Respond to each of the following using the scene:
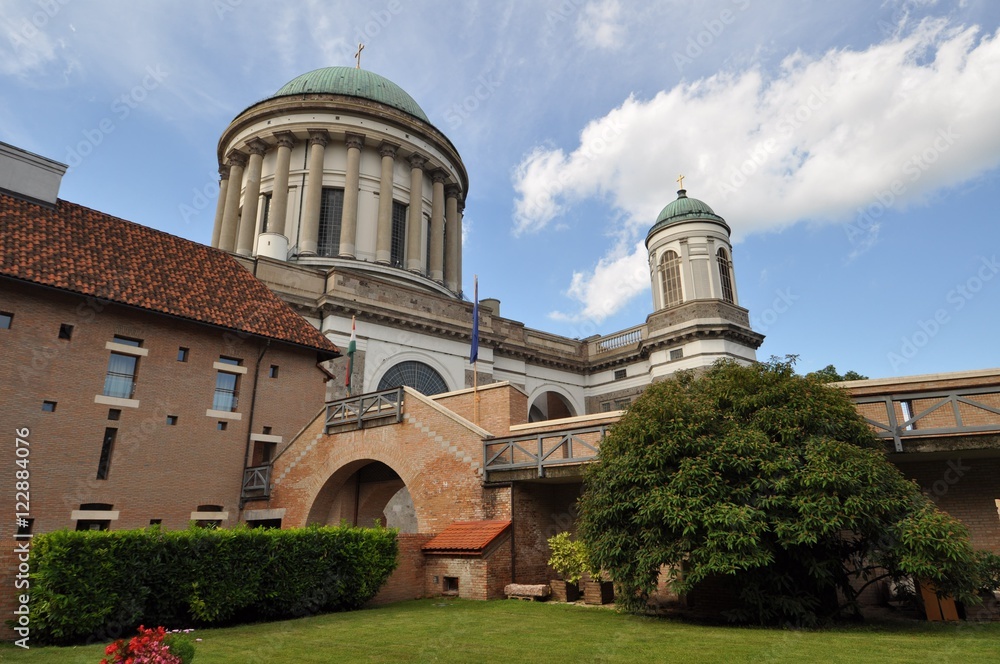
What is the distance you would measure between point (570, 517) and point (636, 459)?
616 cm

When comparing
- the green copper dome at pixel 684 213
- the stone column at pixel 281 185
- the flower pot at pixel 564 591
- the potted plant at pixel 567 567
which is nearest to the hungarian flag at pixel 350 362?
the stone column at pixel 281 185

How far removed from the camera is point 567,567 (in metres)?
15.2

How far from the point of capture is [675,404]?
12.2 meters

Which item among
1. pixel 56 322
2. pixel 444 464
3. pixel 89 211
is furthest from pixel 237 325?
pixel 444 464

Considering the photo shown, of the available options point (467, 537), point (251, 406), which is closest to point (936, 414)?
point (467, 537)

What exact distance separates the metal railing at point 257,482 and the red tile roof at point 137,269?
16.8 ft

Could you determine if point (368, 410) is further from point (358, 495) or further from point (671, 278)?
point (671, 278)

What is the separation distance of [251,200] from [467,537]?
110 ft

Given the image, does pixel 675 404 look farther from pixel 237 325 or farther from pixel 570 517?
pixel 237 325

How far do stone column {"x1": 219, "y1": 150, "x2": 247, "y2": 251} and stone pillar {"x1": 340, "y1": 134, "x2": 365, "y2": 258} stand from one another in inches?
333

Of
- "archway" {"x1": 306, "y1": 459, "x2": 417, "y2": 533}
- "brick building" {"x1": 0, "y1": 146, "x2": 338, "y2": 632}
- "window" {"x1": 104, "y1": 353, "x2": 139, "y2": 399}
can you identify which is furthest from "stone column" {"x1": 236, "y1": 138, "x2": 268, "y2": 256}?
"archway" {"x1": 306, "y1": 459, "x2": 417, "y2": 533}

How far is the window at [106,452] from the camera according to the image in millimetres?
20706

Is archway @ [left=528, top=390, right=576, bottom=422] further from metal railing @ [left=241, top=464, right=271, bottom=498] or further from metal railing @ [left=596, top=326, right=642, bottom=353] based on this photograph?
metal railing @ [left=241, top=464, right=271, bottom=498]

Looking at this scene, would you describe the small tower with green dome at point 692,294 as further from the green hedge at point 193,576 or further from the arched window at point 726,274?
the green hedge at point 193,576
